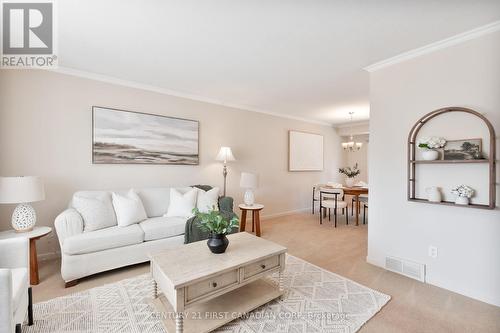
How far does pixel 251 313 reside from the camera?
188cm

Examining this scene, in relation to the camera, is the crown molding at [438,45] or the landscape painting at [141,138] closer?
the crown molding at [438,45]

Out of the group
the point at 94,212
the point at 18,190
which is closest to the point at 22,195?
the point at 18,190

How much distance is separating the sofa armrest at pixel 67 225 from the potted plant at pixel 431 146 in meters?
3.76

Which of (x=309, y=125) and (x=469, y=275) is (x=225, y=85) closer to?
(x=309, y=125)

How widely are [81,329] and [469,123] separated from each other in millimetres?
3775

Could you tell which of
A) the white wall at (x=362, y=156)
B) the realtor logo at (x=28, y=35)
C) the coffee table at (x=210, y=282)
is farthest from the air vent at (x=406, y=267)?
the white wall at (x=362, y=156)

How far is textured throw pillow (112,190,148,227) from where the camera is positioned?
2756 mm

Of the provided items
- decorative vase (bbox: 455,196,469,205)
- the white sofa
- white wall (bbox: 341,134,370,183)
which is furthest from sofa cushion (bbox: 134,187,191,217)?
white wall (bbox: 341,134,370,183)

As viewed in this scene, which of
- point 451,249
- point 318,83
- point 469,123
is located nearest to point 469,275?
point 451,249

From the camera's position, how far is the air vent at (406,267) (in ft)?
8.04

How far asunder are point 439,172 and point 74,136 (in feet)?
14.5

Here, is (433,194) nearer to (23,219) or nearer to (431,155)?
(431,155)

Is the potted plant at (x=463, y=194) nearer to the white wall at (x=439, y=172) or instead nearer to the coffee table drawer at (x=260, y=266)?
the white wall at (x=439, y=172)

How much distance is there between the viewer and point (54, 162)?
2908 millimetres
